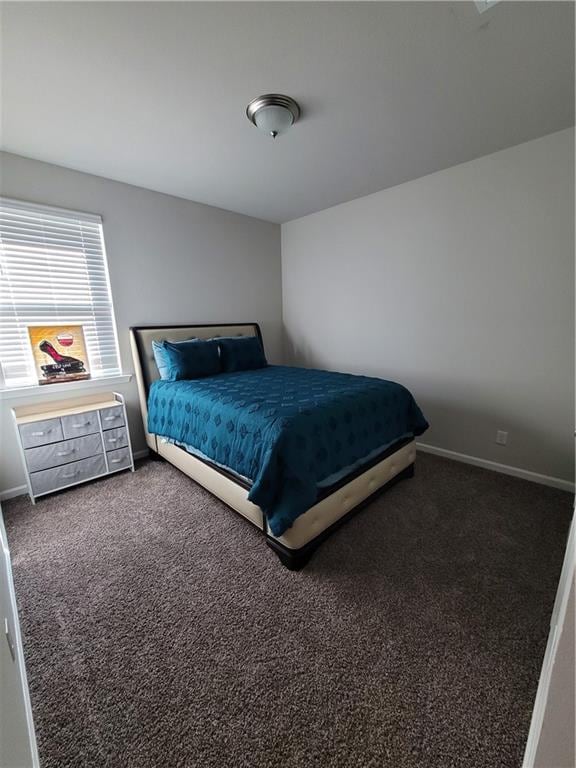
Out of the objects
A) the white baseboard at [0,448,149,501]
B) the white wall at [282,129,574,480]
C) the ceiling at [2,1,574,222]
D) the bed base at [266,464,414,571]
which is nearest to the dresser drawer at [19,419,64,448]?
the white baseboard at [0,448,149,501]

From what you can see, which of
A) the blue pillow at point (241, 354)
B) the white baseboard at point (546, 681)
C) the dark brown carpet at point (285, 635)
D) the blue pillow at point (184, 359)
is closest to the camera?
the white baseboard at point (546, 681)

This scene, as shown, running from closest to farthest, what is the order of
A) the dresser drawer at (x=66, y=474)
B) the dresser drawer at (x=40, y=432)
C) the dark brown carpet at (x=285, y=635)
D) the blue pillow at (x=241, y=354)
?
the dark brown carpet at (x=285, y=635), the dresser drawer at (x=40, y=432), the dresser drawer at (x=66, y=474), the blue pillow at (x=241, y=354)

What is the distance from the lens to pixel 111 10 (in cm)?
120

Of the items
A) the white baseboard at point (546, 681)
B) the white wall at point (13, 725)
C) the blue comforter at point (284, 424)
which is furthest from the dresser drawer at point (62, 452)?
the white baseboard at point (546, 681)

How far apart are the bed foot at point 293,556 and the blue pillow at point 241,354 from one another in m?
1.82

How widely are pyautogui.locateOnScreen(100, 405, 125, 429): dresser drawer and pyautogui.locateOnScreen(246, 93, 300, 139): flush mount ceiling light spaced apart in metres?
2.32

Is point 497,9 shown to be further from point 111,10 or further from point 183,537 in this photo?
point 183,537

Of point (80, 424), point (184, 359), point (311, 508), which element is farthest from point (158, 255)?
point (311, 508)

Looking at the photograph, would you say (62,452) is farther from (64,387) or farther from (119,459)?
(64,387)

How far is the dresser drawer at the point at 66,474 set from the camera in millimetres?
2293

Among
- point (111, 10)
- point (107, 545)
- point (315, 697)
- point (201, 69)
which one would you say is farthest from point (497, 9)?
point (107, 545)

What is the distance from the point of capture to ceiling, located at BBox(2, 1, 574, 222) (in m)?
1.26

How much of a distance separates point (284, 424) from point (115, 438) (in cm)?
176

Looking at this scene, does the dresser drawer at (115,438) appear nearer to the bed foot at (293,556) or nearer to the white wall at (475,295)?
the bed foot at (293,556)
